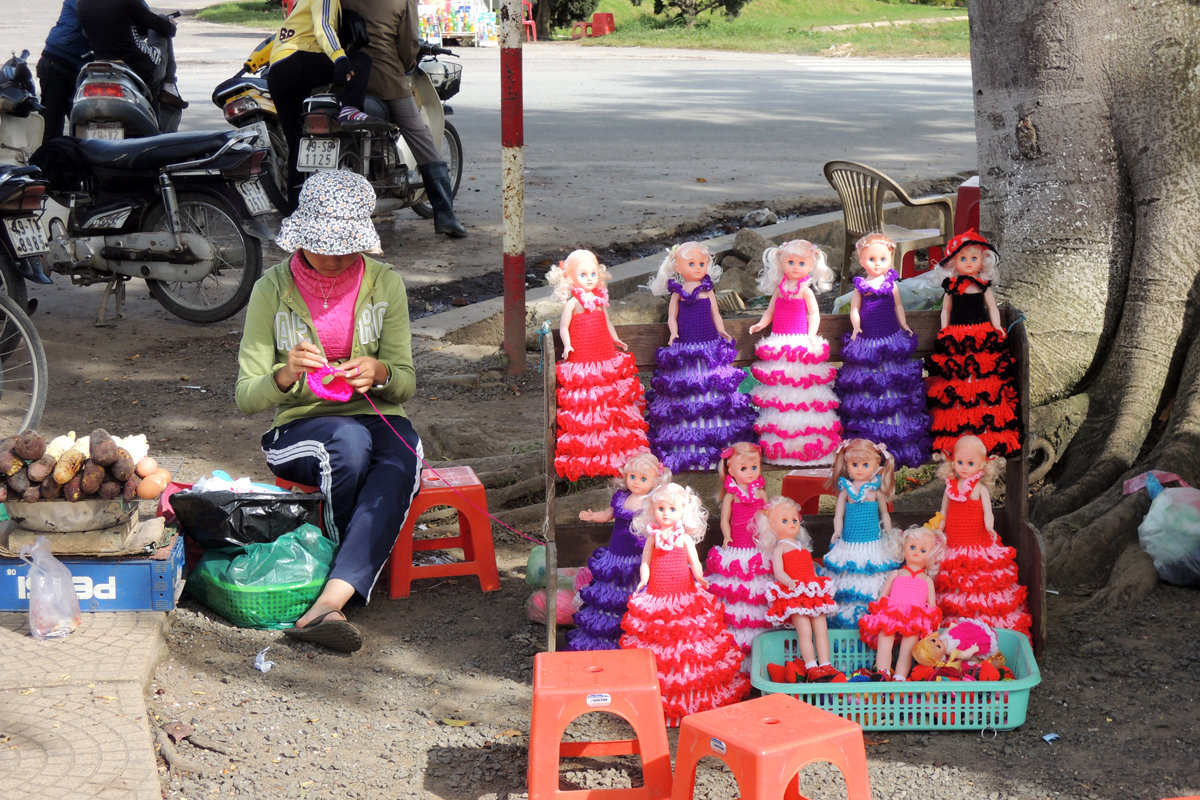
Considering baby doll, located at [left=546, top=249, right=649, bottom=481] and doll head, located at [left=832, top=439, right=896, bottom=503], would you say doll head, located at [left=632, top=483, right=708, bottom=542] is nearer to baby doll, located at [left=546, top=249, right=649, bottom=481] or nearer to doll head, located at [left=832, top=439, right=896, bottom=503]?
baby doll, located at [left=546, top=249, right=649, bottom=481]

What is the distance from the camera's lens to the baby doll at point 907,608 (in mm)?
3438

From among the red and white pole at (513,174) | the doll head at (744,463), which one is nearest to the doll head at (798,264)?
the doll head at (744,463)

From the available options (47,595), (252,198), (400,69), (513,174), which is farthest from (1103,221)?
(400,69)

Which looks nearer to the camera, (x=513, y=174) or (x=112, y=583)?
(x=112, y=583)

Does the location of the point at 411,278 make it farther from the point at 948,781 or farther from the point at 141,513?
the point at 948,781

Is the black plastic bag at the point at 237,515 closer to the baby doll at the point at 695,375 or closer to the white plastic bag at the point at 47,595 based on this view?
the white plastic bag at the point at 47,595

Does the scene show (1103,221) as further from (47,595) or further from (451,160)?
(451,160)

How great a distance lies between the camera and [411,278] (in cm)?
823

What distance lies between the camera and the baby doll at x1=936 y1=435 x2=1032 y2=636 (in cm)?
359

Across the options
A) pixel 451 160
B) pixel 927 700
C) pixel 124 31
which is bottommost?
pixel 927 700

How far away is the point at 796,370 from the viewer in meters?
3.67

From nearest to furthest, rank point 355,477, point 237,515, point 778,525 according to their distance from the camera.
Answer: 1. point 778,525
2. point 237,515
3. point 355,477

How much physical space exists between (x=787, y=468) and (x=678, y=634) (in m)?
0.66

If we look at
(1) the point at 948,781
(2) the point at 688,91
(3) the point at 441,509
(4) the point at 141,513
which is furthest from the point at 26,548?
(2) the point at 688,91
